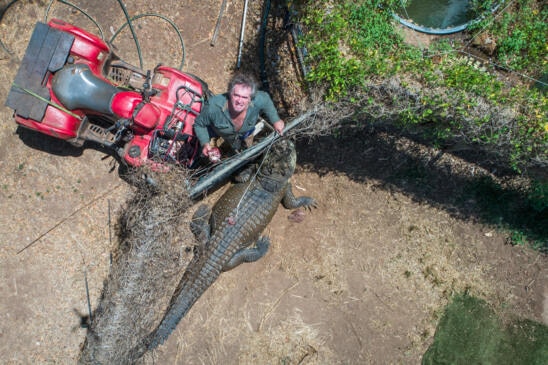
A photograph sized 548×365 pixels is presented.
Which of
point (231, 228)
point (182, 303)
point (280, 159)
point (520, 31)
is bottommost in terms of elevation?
point (182, 303)

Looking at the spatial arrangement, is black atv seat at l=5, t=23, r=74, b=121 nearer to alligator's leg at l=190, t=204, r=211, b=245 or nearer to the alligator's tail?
alligator's leg at l=190, t=204, r=211, b=245

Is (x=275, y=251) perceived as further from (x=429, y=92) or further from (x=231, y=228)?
(x=429, y=92)

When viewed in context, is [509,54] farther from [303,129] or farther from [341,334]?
[341,334]

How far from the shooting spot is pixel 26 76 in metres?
4.49

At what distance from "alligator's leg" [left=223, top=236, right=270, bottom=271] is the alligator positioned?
3 centimetres

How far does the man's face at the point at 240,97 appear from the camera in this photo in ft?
12.9

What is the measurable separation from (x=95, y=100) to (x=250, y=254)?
2912 millimetres

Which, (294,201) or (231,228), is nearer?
(231,228)

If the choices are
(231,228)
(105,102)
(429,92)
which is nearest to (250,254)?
(231,228)

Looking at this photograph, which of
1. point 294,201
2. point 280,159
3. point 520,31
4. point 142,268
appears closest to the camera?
point 142,268

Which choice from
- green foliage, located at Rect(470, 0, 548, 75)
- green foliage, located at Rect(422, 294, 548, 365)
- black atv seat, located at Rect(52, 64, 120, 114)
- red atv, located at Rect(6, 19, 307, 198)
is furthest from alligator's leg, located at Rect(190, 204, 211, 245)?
green foliage, located at Rect(470, 0, 548, 75)

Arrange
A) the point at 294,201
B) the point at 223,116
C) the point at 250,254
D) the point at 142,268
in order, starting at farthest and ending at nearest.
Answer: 1. the point at 294,201
2. the point at 250,254
3. the point at 142,268
4. the point at 223,116

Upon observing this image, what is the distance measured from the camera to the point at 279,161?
499 centimetres

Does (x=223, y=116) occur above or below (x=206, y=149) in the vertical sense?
above
